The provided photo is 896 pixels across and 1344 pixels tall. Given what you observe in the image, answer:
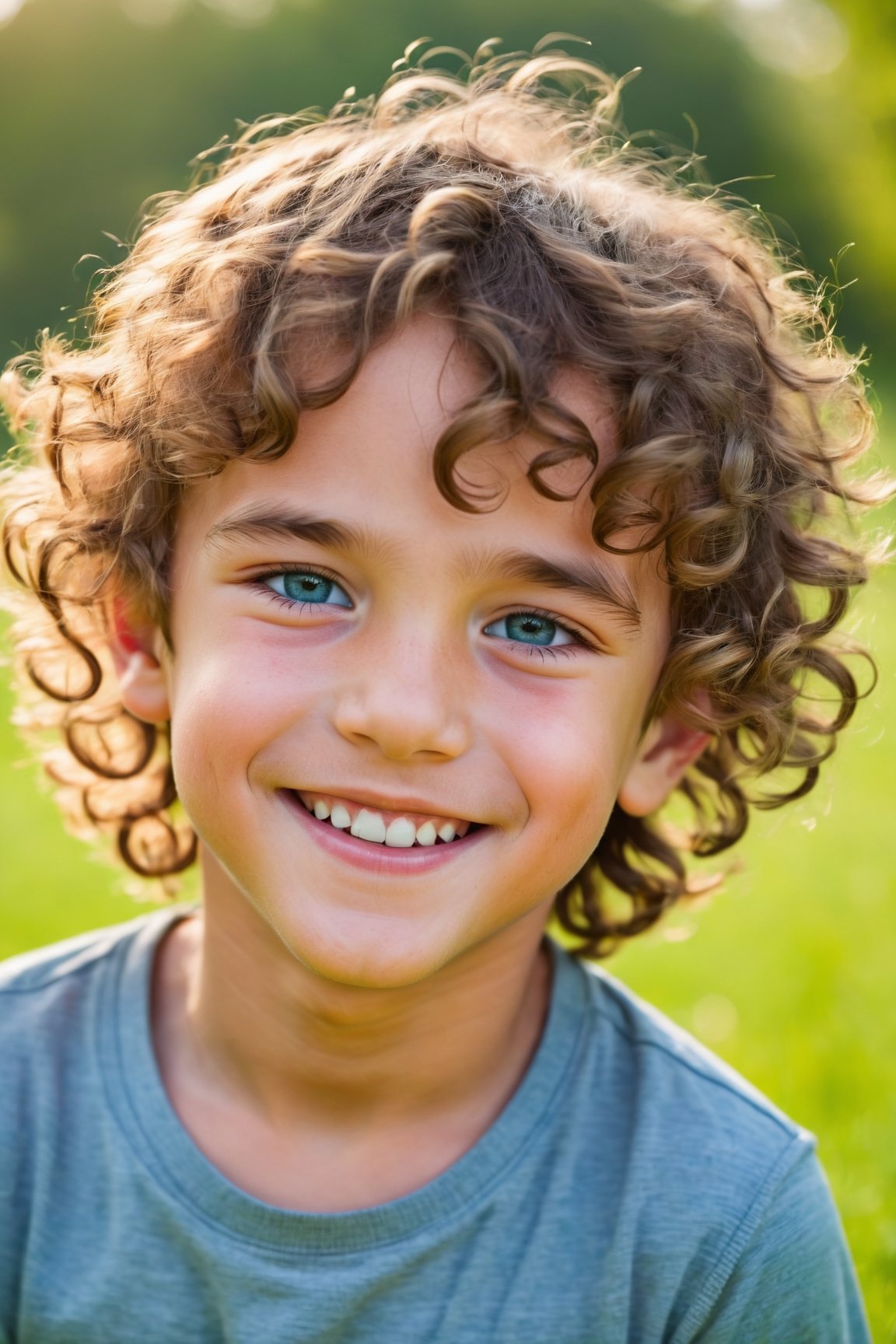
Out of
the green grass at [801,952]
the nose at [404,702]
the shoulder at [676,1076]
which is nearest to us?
the nose at [404,702]

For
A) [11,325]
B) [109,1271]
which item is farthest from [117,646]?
[11,325]

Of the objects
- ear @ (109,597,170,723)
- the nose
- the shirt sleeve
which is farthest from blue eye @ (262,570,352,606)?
the shirt sleeve

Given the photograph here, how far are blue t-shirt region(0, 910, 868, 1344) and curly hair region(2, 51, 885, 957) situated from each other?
0.53 metres

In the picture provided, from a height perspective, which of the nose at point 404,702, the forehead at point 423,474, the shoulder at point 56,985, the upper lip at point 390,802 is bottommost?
the shoulder at point 56,985

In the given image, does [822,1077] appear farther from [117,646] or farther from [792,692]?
[117,646]

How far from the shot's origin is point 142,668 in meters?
2.28

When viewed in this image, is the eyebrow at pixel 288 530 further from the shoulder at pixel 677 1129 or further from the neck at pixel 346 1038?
the shoulder at pixel 677 1129

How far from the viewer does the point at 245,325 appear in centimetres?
199

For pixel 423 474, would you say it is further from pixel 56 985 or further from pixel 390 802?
pixel 56 985

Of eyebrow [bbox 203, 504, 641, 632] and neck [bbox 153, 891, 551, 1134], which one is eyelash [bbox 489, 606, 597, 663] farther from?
neck [bbox 153, 891, 551, 1134]

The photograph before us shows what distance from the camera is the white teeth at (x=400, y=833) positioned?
1924mm

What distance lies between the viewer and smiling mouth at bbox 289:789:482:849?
1924mm

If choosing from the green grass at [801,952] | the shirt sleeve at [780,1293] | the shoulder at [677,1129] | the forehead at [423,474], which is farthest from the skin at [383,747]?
the green grass at [801,952]

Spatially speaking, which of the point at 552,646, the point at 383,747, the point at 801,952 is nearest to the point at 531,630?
the point at 552,646
